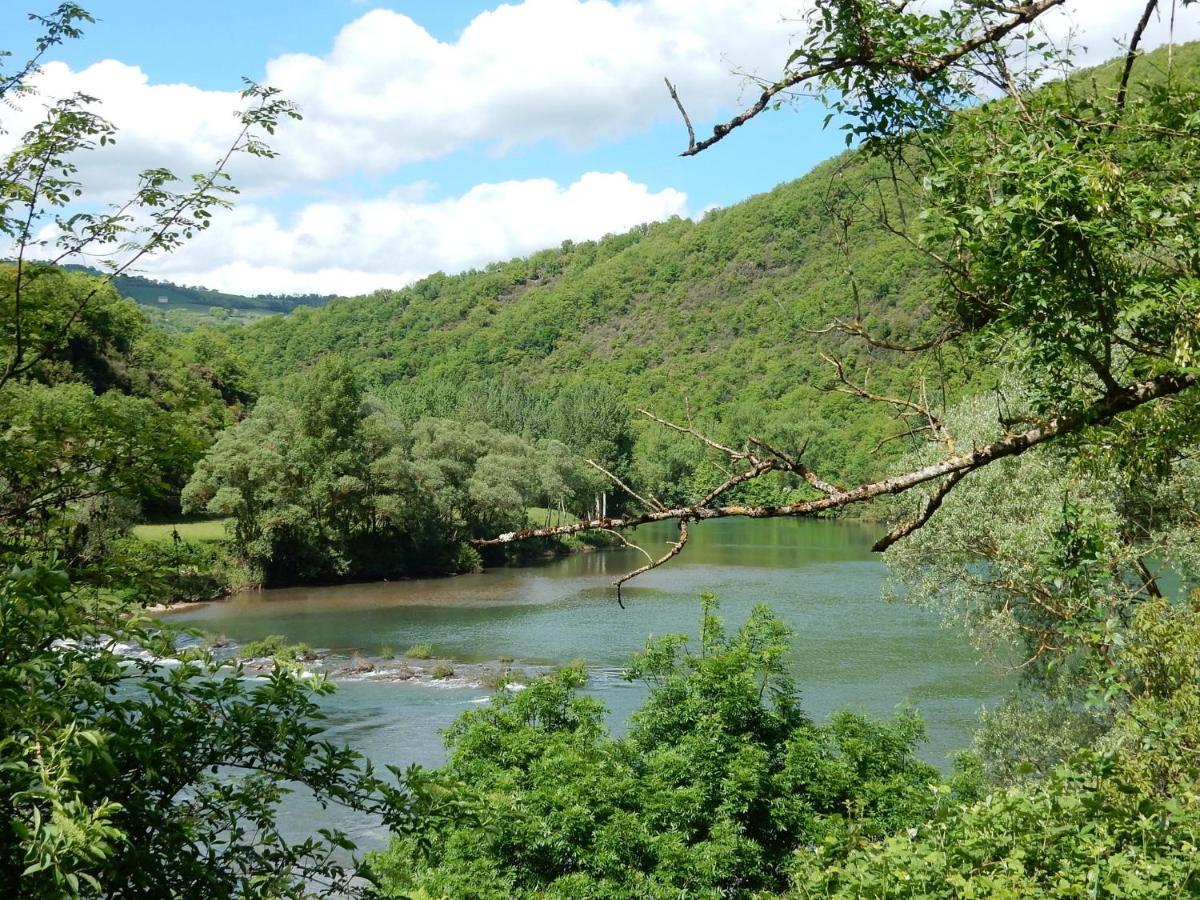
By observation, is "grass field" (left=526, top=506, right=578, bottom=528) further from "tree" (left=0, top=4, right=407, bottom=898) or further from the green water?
"tree" (left=0, top=4, right=407, bottom=898)

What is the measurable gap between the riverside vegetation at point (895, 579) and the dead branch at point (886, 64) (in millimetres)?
20

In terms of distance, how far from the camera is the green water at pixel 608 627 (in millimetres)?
21250

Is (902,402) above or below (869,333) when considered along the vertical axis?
below

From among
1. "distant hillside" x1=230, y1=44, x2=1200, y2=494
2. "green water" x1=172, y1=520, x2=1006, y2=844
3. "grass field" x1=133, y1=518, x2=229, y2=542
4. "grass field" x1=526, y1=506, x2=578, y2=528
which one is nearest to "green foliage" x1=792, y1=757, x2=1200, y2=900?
"green water" x1=172, y1=520, x2=1006, y2=844

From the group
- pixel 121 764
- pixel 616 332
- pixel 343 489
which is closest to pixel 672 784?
pixel 121 764

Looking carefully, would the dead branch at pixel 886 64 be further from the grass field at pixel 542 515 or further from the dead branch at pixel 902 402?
the grass field at pixel 542 515

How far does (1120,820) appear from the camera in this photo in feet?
18.0

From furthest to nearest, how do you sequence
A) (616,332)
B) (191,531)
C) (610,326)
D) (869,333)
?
(610,326) → (616,332) → (191,531) → (869,333)

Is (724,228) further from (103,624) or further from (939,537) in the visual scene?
(103,624)

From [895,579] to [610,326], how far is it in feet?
414

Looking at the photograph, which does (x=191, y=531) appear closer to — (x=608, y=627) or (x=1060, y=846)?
(x=608, y=627)

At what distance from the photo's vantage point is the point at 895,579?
18672mm

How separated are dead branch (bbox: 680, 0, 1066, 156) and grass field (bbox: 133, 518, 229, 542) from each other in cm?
4163

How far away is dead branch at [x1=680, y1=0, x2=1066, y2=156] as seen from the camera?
4137mm
